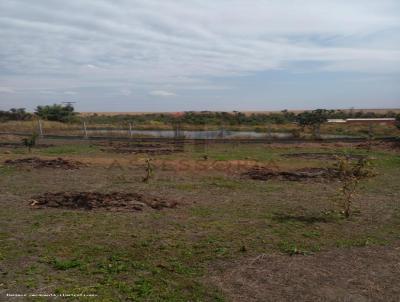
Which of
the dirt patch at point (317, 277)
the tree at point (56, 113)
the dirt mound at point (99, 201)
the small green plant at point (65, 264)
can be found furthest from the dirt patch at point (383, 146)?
the tree at point (56, 113)

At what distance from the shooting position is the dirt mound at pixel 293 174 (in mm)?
13195

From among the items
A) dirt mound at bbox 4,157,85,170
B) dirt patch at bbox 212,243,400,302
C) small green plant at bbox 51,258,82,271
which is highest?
Answer: dirt mound at bbox 4,157,85,170

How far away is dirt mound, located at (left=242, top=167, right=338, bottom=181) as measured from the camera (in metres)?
13.2

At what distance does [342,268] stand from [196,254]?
1.89 metres

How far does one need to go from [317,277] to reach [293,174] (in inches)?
325

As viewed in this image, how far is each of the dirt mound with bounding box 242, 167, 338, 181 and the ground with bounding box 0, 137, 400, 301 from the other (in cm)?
80

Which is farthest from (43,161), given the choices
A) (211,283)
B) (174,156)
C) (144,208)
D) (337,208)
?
(211,283)

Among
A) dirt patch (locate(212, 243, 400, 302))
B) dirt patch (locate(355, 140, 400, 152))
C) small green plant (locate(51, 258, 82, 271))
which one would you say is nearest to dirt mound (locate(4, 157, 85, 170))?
small green plant (locate(51, 258, 82, 271))

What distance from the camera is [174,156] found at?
61.9 ft

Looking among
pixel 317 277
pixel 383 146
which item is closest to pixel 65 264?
pixel 317 277

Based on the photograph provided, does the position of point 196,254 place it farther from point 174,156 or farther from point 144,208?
point 174,156

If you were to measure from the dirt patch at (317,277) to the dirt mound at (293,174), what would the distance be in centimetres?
666

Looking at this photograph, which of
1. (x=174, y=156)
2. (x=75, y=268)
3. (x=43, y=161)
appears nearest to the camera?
(x=75, y=268)

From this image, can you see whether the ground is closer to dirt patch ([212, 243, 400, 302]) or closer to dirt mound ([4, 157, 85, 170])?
dirt patch ([212, 243, 400, 302])
